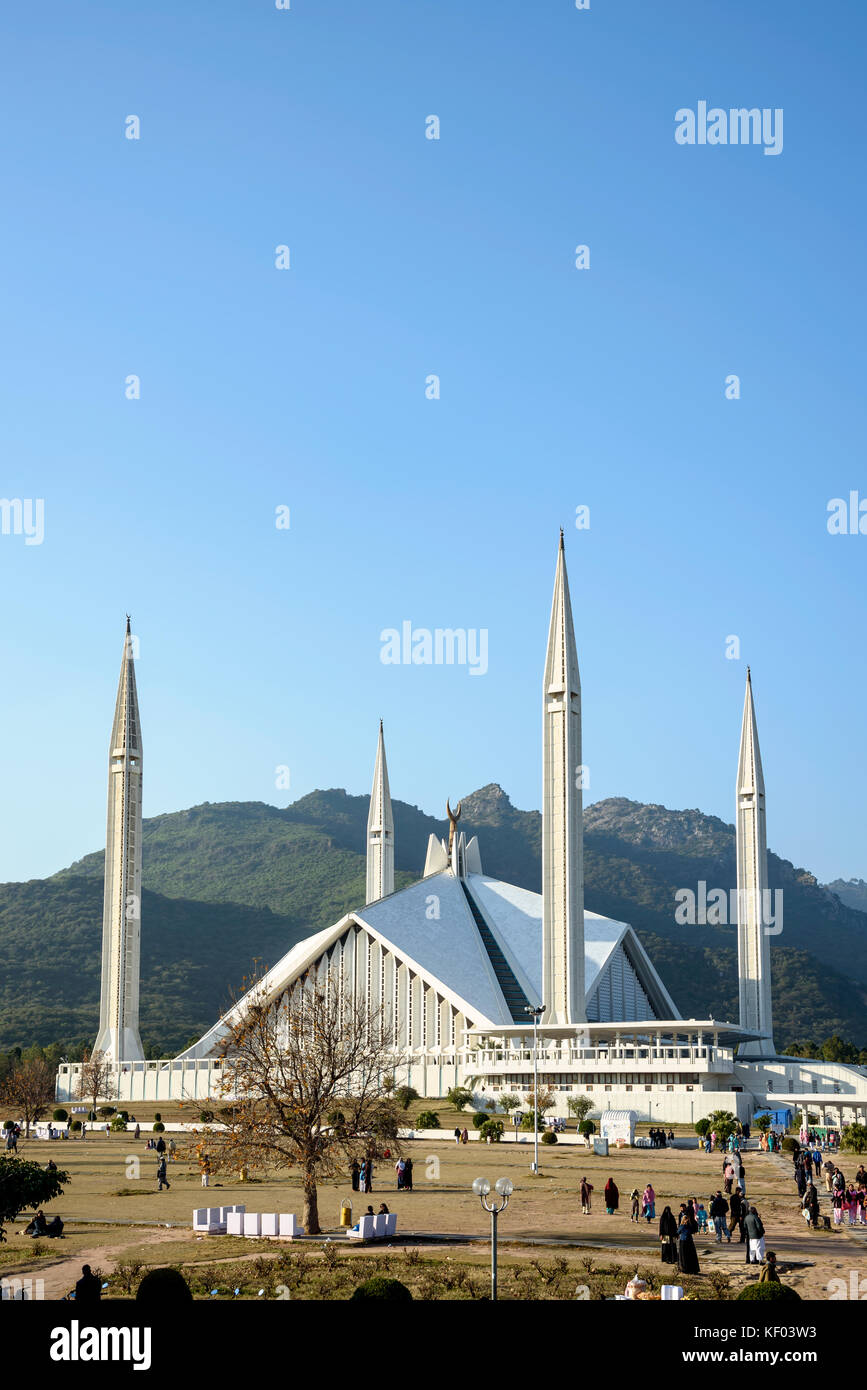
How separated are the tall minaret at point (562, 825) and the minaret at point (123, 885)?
668 inches

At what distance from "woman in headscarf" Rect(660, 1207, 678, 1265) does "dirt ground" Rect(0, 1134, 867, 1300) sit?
1.19 ft

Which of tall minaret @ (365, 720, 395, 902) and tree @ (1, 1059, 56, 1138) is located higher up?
tall minaret @ (365, 720, 395, 902)

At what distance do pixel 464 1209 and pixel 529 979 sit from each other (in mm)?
34086

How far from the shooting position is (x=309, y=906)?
11200 cm

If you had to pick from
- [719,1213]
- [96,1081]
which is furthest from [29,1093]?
[719,1213]

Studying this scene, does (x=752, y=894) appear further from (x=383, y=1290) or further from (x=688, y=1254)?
(x=383, y=1290)

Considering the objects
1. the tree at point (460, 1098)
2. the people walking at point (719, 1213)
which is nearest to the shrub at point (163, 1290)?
the people walking at point (719, 1213)

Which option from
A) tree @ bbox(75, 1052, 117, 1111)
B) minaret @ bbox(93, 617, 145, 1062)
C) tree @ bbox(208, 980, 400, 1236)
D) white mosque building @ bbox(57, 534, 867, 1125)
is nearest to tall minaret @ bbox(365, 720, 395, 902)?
white mosque building @ bbox(57, 534, 867, 1125)

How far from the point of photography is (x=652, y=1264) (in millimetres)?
15242

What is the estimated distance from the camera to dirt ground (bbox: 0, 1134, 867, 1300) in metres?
15.8

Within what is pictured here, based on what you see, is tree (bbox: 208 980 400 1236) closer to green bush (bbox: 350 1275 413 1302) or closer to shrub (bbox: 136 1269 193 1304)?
green bush (bbox: 350 1275 413 1302)

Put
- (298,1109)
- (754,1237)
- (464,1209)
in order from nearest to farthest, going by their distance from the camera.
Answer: (754,1237) < (298,1109) < (464,1209)

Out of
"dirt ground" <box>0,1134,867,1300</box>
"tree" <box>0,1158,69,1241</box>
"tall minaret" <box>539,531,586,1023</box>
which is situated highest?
"tall minaret" <box>539,531,586,1023</box>

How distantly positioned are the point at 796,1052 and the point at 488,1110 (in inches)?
903
